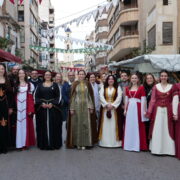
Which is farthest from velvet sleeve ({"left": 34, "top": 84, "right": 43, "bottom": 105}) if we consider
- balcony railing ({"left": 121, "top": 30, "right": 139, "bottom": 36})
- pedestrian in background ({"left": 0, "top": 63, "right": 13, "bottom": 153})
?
Answer: balcony railing ({"left": 121, "top": 30, "right": 139, "bottom": 36})

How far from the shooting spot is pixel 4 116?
7023 mm

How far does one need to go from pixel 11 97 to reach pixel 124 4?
83.3ft

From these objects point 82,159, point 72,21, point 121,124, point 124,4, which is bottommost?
point 82,159

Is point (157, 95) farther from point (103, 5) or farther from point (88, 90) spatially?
point (103, 5)

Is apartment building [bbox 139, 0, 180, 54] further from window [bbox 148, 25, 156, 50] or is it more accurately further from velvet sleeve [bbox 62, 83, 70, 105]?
velvet sleeve [bbox 62, 83, 70, 105]

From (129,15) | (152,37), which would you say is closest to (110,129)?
(152,37)

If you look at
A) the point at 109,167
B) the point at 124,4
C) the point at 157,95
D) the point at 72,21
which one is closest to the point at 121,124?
the point at 157,95

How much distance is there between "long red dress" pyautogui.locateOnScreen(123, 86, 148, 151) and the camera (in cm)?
718

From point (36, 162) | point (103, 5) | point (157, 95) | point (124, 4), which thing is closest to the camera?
point (36, 162)

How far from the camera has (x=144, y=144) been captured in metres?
7.12

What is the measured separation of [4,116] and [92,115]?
6.95ft

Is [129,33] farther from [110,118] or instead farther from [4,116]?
[4,116]

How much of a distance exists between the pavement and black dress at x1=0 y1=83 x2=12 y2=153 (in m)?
0.25

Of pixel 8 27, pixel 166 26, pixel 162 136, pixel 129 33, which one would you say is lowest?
pixel 162 136
